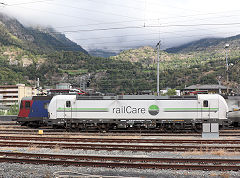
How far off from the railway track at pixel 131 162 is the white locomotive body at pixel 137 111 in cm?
1049

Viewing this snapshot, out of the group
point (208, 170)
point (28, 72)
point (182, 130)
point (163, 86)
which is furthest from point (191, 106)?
point (28, 72)

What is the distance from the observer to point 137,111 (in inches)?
874

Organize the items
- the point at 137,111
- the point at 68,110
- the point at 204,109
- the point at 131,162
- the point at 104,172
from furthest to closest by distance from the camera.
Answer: the point at 68,110
the point at 137,111
the point at 204,109
the point at 131,162
the point at 104,172

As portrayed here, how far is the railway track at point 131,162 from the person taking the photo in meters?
10.3

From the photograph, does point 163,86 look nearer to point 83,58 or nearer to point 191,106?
point 83,58

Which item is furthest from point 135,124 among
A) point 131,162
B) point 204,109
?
point 131,162

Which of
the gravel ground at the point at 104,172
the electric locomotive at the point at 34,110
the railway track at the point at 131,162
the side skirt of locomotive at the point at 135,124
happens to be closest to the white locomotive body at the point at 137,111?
the side skirt of locomotive at the point at 135,124

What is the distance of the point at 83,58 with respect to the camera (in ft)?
618

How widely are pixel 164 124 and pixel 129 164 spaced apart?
12.4m

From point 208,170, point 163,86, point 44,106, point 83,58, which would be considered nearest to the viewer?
point 208,170

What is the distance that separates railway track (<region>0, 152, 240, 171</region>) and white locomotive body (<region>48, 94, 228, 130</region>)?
10.5 m

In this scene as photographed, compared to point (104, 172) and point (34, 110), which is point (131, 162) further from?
point (34, 110)

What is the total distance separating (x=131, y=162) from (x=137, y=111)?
1114cm

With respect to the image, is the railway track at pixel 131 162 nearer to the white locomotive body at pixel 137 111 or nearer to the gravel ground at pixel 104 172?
the gravel ground at pixel 104 172
